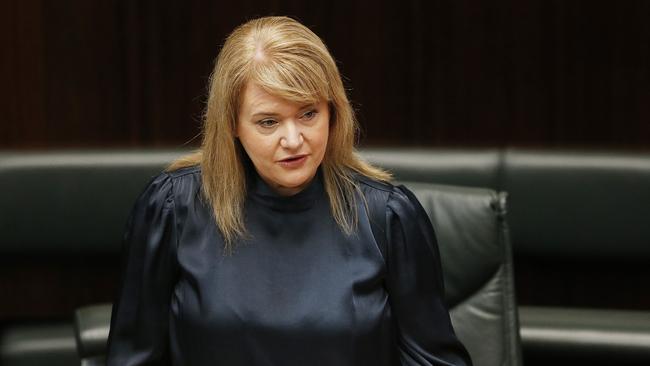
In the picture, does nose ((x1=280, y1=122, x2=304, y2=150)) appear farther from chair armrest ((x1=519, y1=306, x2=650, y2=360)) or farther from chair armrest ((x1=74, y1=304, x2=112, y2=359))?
chair armrest ((x1=519, y1=306, x2=650, y2=360))

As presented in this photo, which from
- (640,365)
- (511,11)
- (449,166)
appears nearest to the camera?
(640,365)

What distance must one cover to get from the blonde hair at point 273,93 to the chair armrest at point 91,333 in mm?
322

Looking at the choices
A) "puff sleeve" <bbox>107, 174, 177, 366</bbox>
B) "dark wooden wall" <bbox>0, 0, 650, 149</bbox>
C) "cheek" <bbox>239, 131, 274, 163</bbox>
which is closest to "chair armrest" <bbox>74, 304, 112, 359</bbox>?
"puff sleeve" <bbox>107, 174, 177, 366</bbox>

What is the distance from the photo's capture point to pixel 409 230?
117 cm

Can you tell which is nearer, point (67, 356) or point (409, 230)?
point (409, 230)

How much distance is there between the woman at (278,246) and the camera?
1.10 metres

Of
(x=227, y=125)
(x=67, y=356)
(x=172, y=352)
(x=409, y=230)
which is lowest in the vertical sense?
(x=67, y=356)

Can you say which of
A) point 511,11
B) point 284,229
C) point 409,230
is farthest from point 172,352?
point 511,11

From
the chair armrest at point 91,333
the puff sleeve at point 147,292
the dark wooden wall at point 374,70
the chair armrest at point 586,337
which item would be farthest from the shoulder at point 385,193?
the dark wooden wall at point 374,70

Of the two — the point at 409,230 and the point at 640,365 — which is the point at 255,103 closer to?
the point at 409,230

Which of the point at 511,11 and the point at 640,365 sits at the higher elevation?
the point at 511,11

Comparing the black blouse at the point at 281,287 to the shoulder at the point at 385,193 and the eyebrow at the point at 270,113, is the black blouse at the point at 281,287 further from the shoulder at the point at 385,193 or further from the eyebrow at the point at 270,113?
the eyebrow at the point at 270,113

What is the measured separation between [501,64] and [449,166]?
1.05 feet

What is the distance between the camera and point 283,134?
3.58 feet
